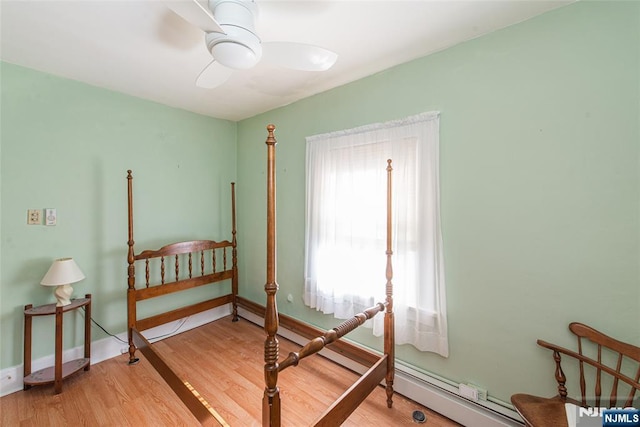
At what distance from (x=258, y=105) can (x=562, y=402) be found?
335 cm

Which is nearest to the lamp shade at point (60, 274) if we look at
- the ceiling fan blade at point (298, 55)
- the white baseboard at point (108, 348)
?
the white baseboard at point (108, 348)

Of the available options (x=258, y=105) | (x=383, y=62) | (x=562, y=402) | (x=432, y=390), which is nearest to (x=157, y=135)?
(x=258, y=105)

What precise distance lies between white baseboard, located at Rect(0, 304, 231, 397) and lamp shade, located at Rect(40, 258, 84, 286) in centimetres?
73

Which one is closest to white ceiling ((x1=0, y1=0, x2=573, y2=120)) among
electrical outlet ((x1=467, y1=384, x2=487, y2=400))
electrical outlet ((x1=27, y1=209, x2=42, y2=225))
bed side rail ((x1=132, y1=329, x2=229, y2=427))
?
electrical outlet ((x1=27, y1=209, x2=42, y2=225))

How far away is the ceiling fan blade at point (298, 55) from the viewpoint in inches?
52.3

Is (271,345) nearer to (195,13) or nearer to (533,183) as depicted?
(195,13)

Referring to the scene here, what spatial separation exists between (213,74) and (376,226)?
5.14 feet

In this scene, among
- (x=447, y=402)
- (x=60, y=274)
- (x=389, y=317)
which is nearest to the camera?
(x=447, y=402)

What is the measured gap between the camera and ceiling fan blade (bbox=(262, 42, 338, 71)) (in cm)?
133

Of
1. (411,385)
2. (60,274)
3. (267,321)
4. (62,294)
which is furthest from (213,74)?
(411,385)

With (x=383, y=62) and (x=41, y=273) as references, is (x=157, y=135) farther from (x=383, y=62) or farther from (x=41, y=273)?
(x=383, y=62)

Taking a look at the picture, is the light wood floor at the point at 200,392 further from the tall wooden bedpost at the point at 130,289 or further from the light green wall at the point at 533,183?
the light green wall at the point at 533,183

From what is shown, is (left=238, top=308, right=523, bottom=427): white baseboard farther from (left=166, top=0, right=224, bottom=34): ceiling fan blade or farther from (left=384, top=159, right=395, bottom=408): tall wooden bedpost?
(left=166, top=0, right=224, bottom=34): ceiling fan blade

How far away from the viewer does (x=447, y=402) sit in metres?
1.81
